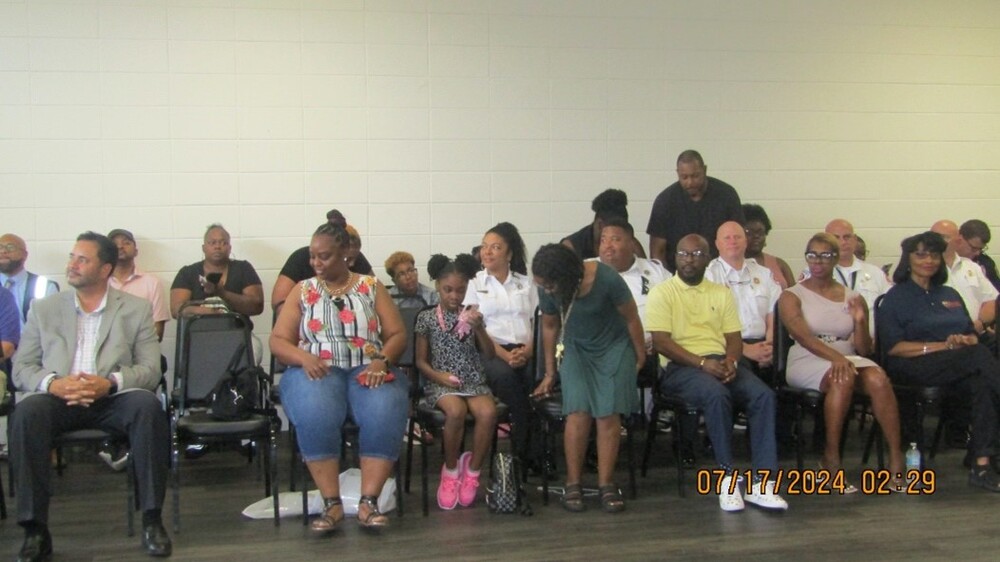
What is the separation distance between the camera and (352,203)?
20.7 feet

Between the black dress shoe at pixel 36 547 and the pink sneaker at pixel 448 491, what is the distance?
5.12ft

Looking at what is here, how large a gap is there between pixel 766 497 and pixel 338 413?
1821mm

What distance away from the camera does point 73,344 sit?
412 centimetres

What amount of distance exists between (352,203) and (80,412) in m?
2.60

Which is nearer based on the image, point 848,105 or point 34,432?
point 34,432

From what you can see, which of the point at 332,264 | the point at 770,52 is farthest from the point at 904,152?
the point at 332,264

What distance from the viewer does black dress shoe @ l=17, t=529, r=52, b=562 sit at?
12.3 feet

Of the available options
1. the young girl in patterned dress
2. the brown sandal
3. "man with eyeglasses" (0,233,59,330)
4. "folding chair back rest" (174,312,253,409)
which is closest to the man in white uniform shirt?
the young girl in patterned dress

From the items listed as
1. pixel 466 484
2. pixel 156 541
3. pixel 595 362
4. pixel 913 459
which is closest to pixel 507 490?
pixel 466 484

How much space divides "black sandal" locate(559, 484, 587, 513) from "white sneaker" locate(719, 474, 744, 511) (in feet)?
→ 1.92

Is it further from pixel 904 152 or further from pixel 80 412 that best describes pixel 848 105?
pixel 80 412

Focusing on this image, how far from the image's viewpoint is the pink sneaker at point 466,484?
14.8 feet

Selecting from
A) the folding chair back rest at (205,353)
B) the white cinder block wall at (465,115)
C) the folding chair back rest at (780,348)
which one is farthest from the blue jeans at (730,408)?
the white cinder block wall at (465,115)

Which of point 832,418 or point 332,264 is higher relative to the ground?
point 332,264
